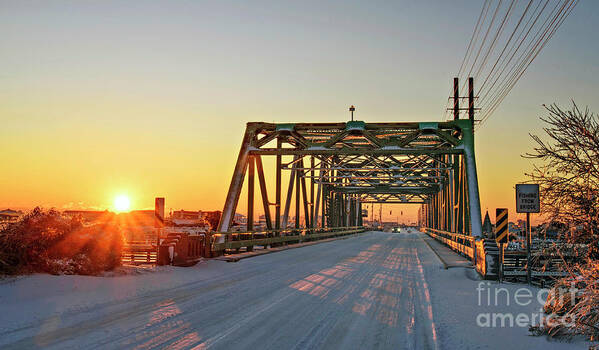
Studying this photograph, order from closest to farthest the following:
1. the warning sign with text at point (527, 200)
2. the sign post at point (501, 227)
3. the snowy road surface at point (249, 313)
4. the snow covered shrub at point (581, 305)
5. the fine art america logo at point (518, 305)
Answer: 1. the snow covered shrub at point (581, 305)
2. the snowy road surface at point (249, 313)
3. the fine art america logo at point (518, 305)
4. the warning sign with text at point (527, 200)
5. the sign post at point (501, 227)

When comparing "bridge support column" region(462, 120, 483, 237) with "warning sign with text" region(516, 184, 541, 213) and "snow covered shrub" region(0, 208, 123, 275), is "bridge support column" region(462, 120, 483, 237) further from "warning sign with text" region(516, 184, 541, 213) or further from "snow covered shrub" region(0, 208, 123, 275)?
"snow covered shrub" region(0, 208, 123, 275)

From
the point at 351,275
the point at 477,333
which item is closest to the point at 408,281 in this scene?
the point at 351,275

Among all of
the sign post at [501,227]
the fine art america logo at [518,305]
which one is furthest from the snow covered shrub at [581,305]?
the sign post at [501,227]

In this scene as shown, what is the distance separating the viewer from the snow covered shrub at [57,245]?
10385mm

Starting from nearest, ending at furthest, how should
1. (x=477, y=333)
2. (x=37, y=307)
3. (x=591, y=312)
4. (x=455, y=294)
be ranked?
(x=591, y=312) → (x=477, y=333) → (x=37, y=307) → (x=455, y=294)

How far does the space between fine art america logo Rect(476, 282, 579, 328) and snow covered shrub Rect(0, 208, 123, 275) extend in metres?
9.18

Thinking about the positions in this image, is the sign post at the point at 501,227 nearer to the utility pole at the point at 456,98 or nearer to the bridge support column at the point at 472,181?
the bridge support column at the point at 472,181

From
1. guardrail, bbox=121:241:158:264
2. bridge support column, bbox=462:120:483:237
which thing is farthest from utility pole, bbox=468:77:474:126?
guardrail, bbox=121:241:158:264

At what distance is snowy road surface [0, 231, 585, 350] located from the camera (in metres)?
6.52

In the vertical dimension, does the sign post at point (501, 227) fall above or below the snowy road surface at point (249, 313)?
above

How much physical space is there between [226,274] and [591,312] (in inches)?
398

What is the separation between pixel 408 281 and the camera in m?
13.4

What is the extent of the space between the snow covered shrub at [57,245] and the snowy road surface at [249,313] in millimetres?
557

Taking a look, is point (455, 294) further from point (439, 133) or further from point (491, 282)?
point (439, 133)
